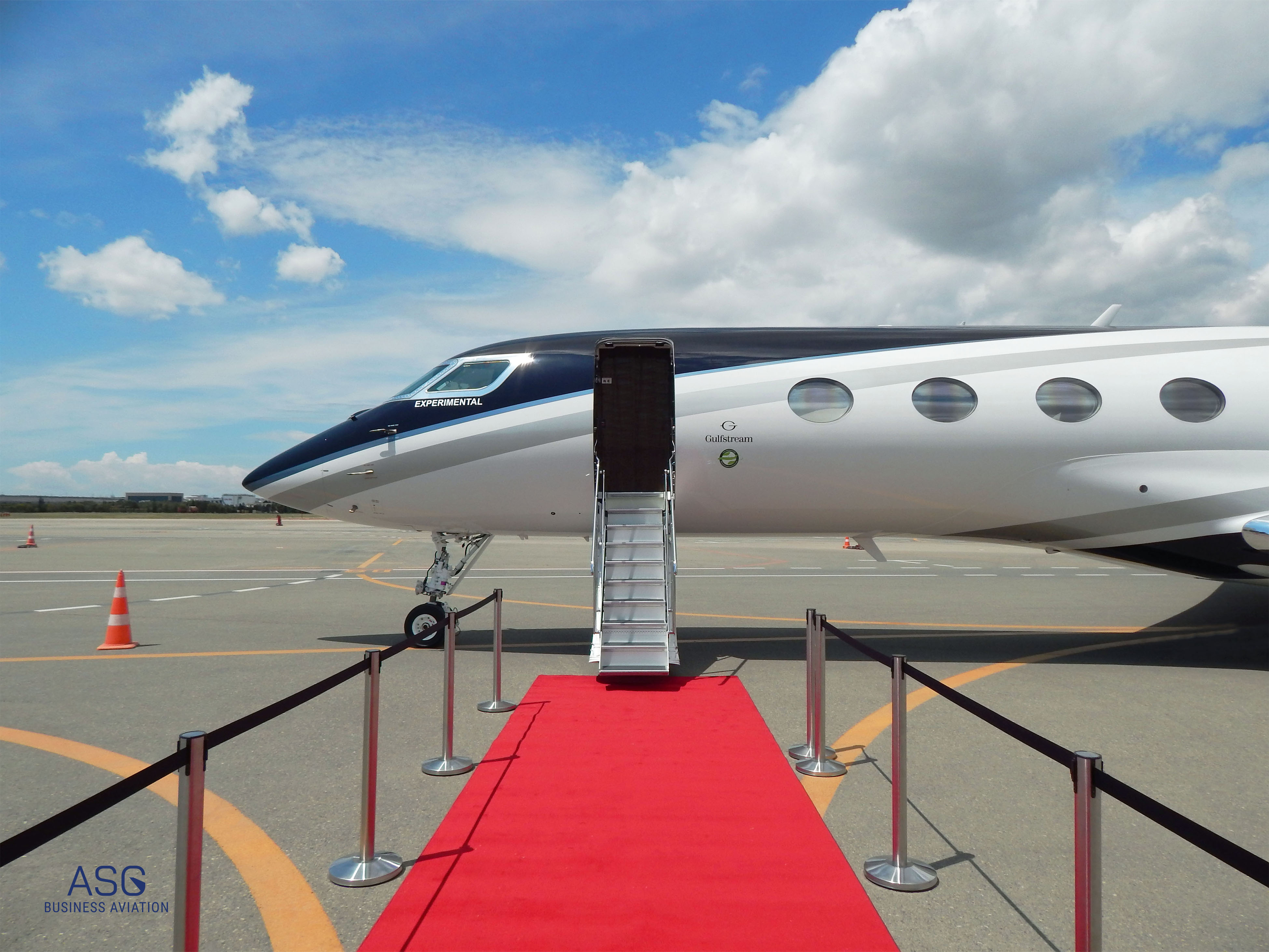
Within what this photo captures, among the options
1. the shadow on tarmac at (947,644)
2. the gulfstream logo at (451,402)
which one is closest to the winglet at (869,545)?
the shadow on tarmac at (947,644)

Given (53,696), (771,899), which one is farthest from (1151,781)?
(53,696)

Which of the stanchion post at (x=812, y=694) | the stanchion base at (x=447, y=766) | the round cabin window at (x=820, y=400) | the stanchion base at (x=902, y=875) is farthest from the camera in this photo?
the round cabin window at (x=820, y=400)

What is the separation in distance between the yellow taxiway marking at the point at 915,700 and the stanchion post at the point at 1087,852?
2052 millimetres

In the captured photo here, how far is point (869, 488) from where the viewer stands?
9.48 meters

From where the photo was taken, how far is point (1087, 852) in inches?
111

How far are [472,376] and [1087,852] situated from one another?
840 centimetres

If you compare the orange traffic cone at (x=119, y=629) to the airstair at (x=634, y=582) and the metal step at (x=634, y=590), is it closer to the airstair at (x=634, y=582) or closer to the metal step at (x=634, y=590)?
the airstair at (x=634, y=582)

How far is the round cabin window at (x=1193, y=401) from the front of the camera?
30.1 feet

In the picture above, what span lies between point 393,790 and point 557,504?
503 centimetres

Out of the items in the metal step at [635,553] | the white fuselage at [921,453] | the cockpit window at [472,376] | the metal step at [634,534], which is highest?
the cockpit window at [472,376]

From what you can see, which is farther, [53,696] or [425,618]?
[425,618]

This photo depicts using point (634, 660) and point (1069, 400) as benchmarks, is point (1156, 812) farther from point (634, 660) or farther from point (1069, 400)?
point (1069, 400)

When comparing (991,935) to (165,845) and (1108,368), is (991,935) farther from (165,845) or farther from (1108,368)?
(1108,368)

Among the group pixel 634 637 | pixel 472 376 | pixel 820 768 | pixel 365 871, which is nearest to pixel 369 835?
pixel 365 871
